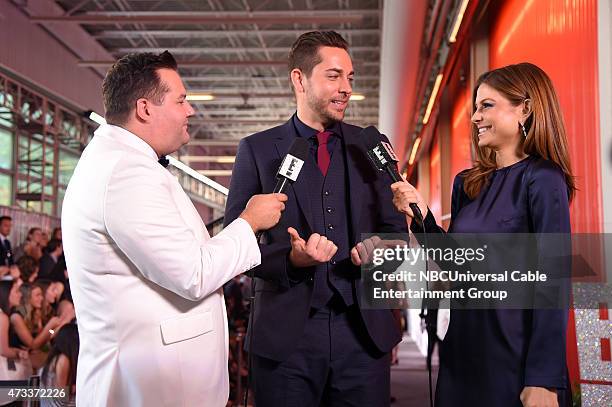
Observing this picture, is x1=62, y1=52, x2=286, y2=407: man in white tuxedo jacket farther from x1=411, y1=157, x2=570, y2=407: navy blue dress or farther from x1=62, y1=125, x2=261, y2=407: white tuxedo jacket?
x1=411, y1=157, x2=570, y2=407: navy blue dress

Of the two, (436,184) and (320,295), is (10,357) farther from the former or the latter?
(436,184)

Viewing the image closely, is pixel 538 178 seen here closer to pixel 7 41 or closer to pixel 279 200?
pixel 279 200

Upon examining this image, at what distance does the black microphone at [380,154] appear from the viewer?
2.01 meters

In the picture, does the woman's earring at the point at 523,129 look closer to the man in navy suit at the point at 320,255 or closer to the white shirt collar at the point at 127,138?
the man in navy suit at the point at 320,255

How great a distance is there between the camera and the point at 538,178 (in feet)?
5.79

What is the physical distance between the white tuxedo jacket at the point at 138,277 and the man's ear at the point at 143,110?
7 centimetres

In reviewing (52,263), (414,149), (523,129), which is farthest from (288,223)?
(414,149)

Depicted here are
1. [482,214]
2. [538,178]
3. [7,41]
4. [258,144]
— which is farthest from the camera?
[7,41]

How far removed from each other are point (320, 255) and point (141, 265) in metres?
0.45

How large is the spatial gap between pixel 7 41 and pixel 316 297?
9.78 metres

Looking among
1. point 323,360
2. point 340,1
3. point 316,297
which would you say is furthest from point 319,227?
point 340,1

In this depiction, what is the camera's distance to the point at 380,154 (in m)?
2.04

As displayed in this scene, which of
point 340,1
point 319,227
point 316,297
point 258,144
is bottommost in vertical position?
point 316,297

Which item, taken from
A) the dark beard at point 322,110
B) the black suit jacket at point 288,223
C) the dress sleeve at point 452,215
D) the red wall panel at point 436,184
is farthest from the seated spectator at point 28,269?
the red wall panel at point 436,184
